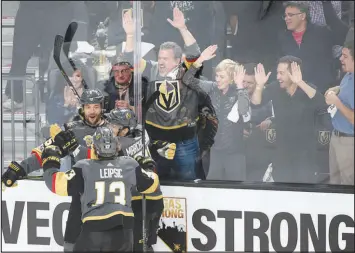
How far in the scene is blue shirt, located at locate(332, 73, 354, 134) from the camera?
460 cm

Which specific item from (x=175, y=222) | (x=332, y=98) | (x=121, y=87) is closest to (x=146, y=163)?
(x=175, y=222)

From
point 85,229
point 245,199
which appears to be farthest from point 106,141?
point 245,199

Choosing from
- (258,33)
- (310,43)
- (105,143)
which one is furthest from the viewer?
(258,33)

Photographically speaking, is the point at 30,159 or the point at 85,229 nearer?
the point at 85,229

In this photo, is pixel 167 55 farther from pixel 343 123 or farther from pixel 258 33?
pixel 343 123

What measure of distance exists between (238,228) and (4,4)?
2047 millimetres

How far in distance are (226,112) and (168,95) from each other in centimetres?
37

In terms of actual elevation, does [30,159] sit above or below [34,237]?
above

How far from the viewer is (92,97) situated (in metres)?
4.80

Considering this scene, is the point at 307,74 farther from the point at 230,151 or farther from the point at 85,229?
the point at 85,229

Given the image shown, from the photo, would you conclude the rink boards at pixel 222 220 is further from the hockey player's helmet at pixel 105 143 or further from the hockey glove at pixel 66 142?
the hockey player's helmet at pixel 105 143

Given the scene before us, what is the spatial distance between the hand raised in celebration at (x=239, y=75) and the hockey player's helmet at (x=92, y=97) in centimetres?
82

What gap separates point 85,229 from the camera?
14.9ft

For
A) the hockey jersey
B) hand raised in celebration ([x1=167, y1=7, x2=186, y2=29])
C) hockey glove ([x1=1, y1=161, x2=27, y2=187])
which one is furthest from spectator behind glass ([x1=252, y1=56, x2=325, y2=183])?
hockey glove ([x1=1, y1=161, x2=27, y2=187])
